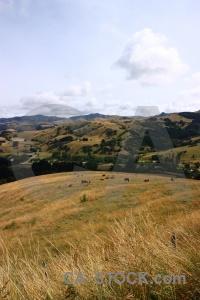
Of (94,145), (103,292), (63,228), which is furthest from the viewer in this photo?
(94,145)

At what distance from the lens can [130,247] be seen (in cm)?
462

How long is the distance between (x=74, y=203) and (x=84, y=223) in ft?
25.0

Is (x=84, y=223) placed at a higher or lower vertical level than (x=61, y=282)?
lower

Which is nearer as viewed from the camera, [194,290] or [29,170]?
[194,290]

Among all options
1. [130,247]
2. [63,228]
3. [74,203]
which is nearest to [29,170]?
[74,203]

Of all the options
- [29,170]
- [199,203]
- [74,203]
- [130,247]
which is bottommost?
[29,170]

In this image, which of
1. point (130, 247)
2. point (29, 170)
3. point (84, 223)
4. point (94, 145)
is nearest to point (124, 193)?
point (84, 223)

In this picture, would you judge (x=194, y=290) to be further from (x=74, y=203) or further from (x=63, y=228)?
(x=74, y=203)

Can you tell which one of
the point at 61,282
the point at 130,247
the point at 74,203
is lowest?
the point at 74,203

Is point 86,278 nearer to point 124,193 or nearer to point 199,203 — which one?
point 199,203

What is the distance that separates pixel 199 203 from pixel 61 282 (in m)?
13.4

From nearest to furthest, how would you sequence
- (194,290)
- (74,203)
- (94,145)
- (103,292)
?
(194,290), (103,292), (74,203), (94,145)

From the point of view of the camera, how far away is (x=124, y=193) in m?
25.8

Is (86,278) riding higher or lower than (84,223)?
higher
